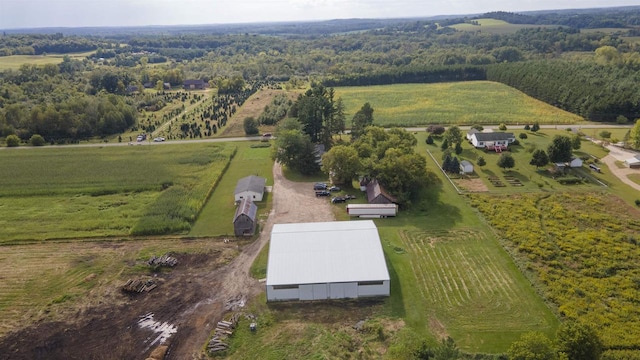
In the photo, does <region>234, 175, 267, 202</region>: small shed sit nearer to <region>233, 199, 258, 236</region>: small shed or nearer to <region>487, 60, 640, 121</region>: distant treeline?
<region>233, 199, 258, 236</region>: small shed

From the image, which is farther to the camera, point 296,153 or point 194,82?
point 194,82

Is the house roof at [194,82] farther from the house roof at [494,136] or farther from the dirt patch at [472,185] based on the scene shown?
the dirt patch at [472,185]

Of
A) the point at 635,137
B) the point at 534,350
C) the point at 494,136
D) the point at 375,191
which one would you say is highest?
the point at 635,137

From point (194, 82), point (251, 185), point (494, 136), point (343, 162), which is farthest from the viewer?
point (194, 82)

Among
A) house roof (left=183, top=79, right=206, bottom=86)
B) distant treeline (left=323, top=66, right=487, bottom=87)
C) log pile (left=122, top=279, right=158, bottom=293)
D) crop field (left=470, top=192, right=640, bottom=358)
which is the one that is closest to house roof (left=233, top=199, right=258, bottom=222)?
log pile (left=122, top=279, right=158, bottom=293)

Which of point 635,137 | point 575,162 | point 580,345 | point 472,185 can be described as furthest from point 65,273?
point 635,137

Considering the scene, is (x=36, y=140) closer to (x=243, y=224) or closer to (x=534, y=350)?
(x=243, y=224)

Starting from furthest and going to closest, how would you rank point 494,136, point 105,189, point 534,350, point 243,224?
point 494,136
point 105,189
point 243,224
point 534,350

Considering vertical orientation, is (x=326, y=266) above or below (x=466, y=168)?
above

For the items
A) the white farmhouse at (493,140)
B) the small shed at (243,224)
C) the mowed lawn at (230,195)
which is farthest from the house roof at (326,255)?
the white farmhouse at (493,140)
